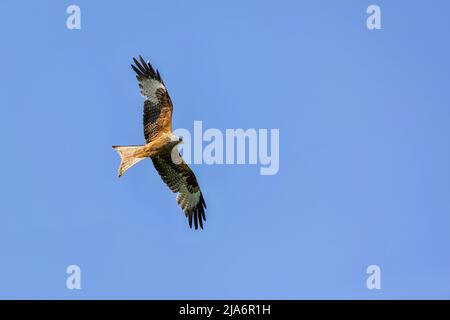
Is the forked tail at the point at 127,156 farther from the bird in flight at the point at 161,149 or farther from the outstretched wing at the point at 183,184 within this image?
the outstretched wing at the point at 183,184

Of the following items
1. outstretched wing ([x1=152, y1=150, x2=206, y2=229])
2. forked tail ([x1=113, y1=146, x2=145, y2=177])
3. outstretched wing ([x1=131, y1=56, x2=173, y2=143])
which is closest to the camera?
forked tail ([x1=113, y1=146, x2=145, y2=177])

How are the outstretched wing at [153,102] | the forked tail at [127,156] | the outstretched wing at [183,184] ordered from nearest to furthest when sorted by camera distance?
the forked tail at [127,156]
the outstretched wing at [153,102]
the outstretched wing at [183,184]

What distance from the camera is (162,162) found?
1327 centimetres

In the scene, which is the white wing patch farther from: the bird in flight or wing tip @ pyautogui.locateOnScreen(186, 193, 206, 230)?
wing tip @ pyautogui.locateOnScreen(186, 193, 206, 230)

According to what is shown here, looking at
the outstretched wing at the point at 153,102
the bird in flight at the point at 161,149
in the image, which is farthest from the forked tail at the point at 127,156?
the outstretched wing at the point at 153,102

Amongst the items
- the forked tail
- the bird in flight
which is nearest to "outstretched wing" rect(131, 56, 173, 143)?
the bird in flight

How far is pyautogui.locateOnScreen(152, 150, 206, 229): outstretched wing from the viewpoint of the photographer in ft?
43.5

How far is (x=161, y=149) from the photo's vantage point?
41.6 ft

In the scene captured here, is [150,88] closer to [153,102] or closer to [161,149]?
Result: [153,102]

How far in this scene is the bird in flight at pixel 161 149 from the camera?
1255 centimetres
